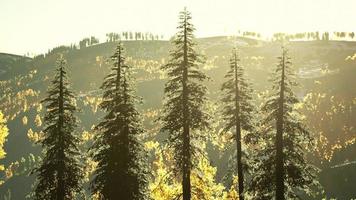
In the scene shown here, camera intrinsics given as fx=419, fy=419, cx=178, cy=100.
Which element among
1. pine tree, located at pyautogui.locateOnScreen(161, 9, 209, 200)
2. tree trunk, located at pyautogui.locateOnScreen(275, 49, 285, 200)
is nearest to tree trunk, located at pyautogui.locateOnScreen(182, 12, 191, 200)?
pine tree, located at pyautogui.locateOnScreen(161, 9, 209, 200)

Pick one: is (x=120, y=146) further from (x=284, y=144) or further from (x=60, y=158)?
(x=284, y=144)

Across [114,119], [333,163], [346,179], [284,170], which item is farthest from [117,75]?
[333,163]

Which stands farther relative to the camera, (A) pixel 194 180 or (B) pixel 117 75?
(A) pixel 194 180

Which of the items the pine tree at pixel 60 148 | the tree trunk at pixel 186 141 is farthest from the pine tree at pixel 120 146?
the tree trunk at pixel 186 141

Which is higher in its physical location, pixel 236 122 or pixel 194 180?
pixel 236 122

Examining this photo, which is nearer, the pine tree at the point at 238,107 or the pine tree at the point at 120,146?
the pine tree at the point at 120,146

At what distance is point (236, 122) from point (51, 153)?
13.3m

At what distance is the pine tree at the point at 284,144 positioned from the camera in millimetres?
26125

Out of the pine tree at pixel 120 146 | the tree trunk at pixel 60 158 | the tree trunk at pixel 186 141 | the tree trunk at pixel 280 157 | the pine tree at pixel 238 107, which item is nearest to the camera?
the tree trunk at pixel 186 141

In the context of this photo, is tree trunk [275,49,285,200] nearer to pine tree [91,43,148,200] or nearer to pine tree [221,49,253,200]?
pine tree [221,49,253,200]

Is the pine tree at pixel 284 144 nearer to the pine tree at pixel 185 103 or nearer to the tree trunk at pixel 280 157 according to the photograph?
the tree trunk at pixel 280 157

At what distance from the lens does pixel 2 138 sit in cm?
2931

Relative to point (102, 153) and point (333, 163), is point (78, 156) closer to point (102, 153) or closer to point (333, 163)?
point (102, 153)

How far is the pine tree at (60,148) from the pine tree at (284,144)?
12.8 metres
